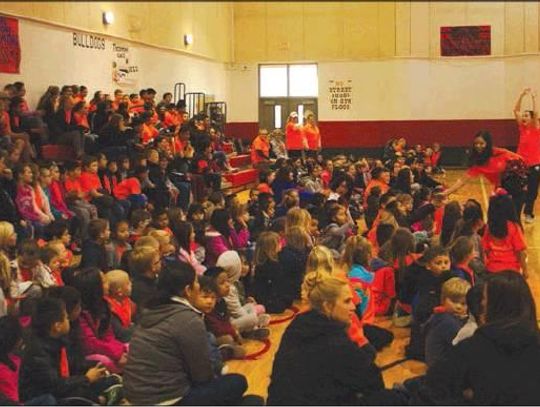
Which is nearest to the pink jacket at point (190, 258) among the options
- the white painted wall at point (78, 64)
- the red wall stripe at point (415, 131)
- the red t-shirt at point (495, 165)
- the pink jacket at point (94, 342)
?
the pink jacket at point (94, 342)

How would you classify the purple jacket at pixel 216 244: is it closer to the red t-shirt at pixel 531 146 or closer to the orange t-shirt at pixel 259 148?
the red t-shirt at pixel 531 146

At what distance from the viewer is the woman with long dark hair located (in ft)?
8.20

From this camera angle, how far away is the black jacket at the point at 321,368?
2.73m

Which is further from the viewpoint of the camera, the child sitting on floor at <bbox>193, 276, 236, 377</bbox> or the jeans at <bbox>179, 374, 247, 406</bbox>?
A: the child sitting on floor at <bbox>193, 276, 236, 377</bbox>

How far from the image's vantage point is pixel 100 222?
5.81 metres

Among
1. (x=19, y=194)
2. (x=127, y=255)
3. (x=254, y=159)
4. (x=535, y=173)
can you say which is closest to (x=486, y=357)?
(x=127, y=255)

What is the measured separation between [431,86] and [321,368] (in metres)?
17.0

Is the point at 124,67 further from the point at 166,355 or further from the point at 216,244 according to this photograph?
the point at 166,355

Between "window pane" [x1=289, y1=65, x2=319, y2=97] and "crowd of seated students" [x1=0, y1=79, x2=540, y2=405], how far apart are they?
8835 millimetres

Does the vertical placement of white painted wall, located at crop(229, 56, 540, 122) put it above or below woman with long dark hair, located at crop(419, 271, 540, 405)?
above

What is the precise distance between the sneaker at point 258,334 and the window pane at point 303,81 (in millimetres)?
14846

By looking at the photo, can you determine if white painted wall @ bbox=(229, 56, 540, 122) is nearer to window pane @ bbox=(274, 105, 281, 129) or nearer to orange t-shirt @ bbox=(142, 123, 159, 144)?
window pane @ bbox=(274, 105, 281, 129)

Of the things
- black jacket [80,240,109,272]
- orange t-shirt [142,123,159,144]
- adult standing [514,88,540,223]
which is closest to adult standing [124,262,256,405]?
black jacket [80,240,109,272]

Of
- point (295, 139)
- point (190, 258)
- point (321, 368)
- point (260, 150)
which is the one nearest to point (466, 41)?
point (295, 139)
